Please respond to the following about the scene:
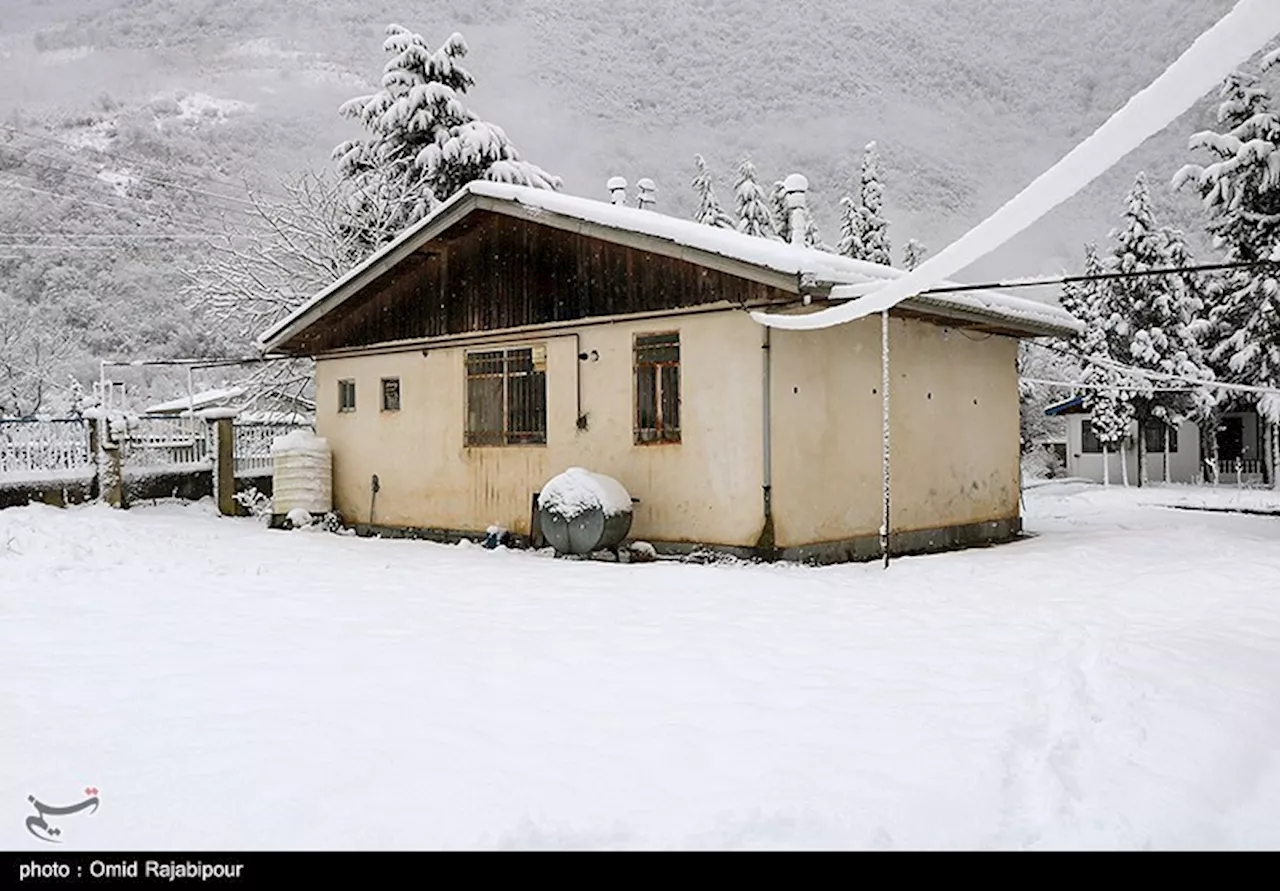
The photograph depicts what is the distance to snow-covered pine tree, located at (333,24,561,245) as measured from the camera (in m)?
21.1

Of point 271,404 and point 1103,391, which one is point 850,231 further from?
point 271,404

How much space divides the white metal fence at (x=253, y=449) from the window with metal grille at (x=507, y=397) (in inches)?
249

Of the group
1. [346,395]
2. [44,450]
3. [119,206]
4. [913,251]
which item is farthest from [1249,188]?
[119,206]

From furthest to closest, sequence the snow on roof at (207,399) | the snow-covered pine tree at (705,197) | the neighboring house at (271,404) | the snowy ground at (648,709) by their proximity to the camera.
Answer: the snow-covered pine tree at (705,197) → the snow on roof at (207,399) → the neighboring house at (271,404) → the snowy ground at (648,709)

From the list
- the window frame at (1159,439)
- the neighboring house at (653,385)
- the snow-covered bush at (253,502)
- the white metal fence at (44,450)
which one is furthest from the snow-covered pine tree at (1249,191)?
the white metal fence at (44,450)

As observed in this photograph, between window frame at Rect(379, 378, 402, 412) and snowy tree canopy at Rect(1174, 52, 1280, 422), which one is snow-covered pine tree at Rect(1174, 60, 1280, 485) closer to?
snowy tree canopy at Rect(1174, 52, 1280, 422)

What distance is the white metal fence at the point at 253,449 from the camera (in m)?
17.5

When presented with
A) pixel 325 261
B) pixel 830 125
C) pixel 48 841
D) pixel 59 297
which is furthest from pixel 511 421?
pixel 830 125

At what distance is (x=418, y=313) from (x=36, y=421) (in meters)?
6.41

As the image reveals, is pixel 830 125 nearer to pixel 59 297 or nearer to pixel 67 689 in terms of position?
pixel 59 297

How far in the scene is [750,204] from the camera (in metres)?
39.9

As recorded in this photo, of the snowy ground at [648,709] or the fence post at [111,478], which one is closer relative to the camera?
the snowy ground at [648,709]

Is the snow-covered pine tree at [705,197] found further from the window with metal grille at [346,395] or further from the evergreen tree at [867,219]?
the window with metal grille at [346,395]

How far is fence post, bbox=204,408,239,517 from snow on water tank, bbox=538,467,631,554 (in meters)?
8.18
